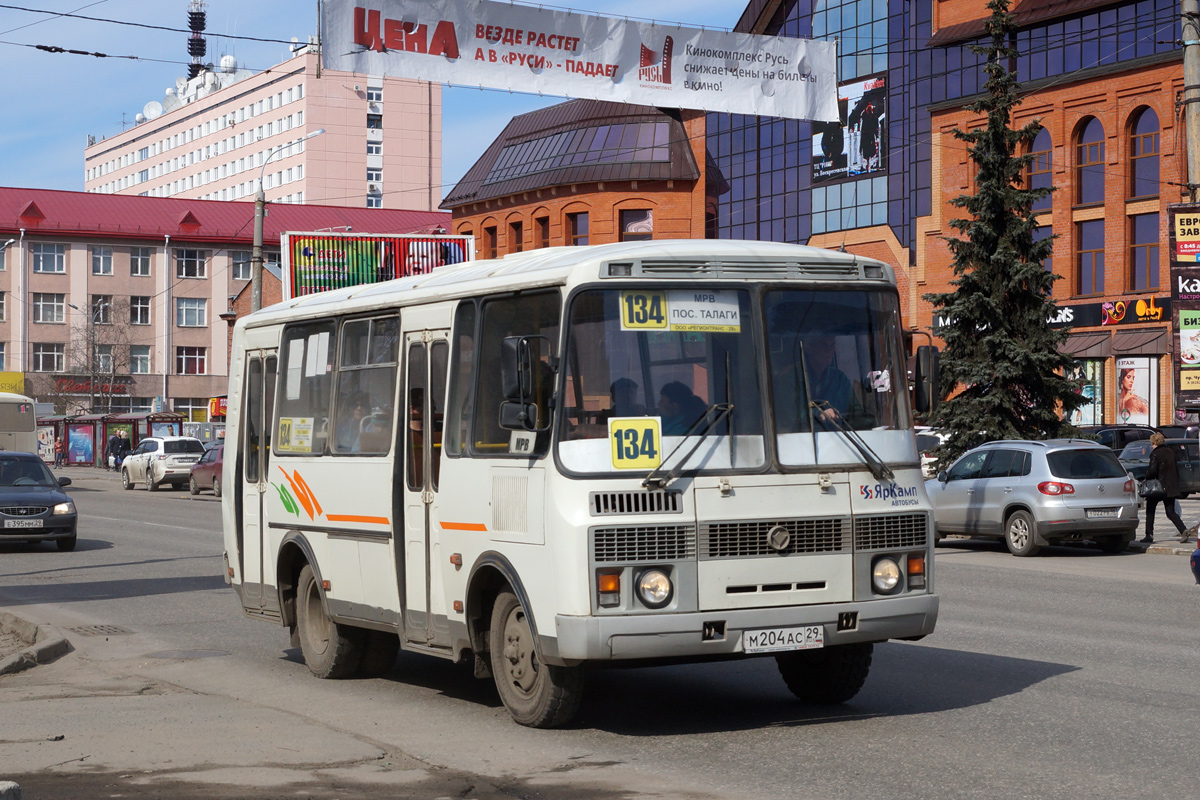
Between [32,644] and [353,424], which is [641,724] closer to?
[353,424]

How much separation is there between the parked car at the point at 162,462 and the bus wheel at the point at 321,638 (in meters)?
35.9

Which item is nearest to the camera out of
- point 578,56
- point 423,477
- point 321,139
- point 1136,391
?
point 423,477

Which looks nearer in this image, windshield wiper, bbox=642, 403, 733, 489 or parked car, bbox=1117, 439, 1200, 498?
windshield wiper, bbox=642, 403, 733, 489

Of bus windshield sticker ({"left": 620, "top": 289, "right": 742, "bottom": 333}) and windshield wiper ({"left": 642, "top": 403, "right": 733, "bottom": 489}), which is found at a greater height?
bus windshield sticker ({"left": 620, "top": 289, "right": 742, "bottom": 333})

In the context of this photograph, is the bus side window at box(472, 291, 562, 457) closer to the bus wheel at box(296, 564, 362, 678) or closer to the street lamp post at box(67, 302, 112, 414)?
the bus wheel at box(296, 564, 362, 678)

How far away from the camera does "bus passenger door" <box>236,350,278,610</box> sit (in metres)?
11.6

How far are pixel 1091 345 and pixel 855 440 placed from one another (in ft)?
151

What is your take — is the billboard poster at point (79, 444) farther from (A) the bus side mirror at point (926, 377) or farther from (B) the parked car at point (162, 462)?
(A) the bus side mirror at point (926, 377)

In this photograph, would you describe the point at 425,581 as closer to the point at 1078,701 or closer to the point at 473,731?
the point at 473,731

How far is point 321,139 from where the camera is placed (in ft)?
416

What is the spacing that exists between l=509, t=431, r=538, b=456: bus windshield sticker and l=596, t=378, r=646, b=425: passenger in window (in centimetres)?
42

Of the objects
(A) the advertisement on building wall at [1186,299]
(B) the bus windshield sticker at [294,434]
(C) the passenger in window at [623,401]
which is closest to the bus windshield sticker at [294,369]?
(B) the bus windshield sticker at [294,434]

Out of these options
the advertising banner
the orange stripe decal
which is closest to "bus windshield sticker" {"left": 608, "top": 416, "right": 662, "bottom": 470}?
the orange stripe decal

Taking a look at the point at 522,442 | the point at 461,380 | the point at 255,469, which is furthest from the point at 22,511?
the point at 522,442
